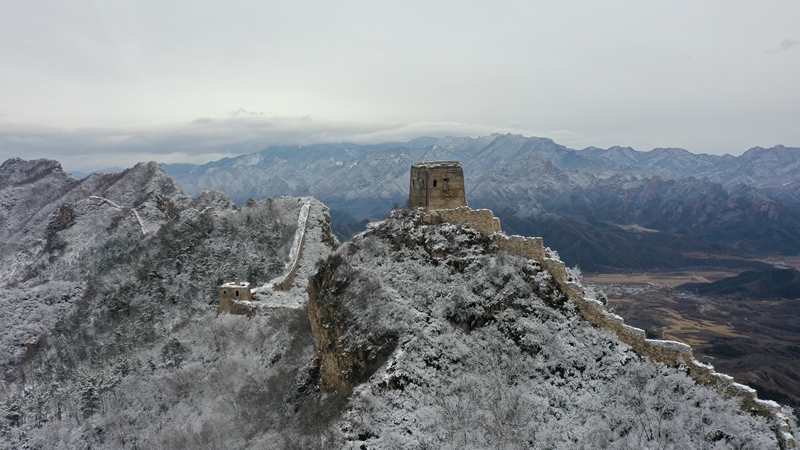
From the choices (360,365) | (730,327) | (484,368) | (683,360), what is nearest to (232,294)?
(360,365)

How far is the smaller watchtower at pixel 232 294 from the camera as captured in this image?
50500 millimetres

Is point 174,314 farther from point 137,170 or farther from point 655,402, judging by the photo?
point 137,170

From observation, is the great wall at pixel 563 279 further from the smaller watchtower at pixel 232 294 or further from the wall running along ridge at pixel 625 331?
the smaller watchtower at pixel 232 294

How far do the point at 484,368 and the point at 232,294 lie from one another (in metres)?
34.9

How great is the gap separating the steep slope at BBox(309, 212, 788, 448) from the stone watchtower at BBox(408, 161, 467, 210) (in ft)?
13.4

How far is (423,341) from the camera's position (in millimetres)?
25094

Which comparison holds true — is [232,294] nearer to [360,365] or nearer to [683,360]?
[360,365]

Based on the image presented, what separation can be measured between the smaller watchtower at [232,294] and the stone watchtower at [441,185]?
24.6m

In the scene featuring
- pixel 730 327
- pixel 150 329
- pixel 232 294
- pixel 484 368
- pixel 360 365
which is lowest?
pixel 730 327

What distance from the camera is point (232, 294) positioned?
51.3m

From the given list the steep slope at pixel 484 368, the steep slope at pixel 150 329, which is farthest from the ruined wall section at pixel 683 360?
the steep slope at pixel 150 329

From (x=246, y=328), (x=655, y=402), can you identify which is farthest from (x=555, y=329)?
→ (x=246, y=328)

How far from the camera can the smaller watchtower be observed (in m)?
50.5

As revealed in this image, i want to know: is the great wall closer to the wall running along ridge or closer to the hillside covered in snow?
the wall running along ridge
